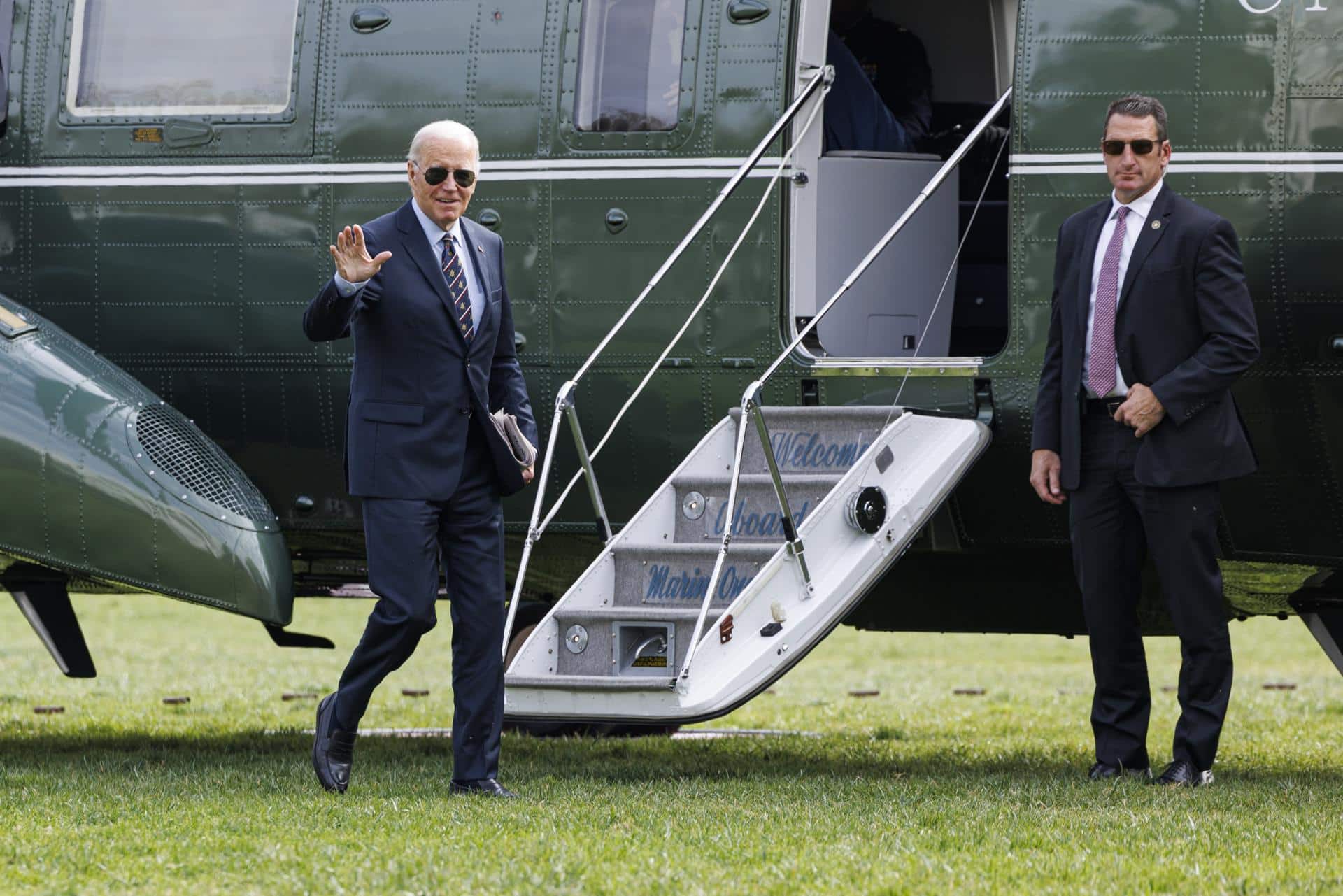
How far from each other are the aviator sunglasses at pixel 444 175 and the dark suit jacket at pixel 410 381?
0.17 meters

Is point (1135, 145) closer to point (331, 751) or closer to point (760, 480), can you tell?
point (760, 480)

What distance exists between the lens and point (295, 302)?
817 cm

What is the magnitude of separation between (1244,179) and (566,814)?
3316 mm

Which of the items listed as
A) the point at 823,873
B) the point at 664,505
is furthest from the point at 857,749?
the point at 823,873

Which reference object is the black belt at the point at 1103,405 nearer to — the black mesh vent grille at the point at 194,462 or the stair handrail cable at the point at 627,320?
the stair handrail cable at the point at 627,320

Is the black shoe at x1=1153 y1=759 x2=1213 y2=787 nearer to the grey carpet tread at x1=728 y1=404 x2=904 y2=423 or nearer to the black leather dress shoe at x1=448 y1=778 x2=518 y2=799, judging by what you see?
the grey carpet tread at x1=728 y1=404 x2=904 y2=423

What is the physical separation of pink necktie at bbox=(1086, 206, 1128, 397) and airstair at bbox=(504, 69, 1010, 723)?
0.58 m

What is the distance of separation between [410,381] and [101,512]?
1711mm

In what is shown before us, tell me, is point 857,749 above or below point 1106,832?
below

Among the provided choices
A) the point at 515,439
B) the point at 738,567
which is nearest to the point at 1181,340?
the point at 738,567

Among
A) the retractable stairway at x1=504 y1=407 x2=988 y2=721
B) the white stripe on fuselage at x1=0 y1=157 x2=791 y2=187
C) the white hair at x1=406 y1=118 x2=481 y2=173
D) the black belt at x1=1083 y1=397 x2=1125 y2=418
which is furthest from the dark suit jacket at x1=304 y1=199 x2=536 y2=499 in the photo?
the black belt at x1=1083 y1=397 x2=1125 y2=418

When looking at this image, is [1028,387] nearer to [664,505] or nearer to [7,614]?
[664,505]

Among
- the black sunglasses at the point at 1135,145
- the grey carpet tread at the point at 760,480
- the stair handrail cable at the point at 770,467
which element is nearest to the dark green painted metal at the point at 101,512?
the grey carpet tread at the point at 760,480

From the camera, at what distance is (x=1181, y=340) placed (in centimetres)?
656
